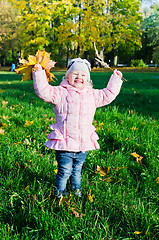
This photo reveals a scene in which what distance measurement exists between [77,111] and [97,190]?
29.7 inches

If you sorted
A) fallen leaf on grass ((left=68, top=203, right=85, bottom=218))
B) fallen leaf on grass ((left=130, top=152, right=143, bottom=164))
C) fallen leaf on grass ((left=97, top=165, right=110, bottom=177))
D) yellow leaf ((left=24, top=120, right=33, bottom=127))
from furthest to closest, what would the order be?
yellow leaf ((left=24, top=120, right=33, bottom=127)) < fallen leaf on grass ((left=130, top=152, right=143, bottom=164)) < fallen leaf on grass ((left=97, top=165, right=110, bottom=177)) < fallen leaf on grass ((left=68, top=203, right=85, bottom=218))

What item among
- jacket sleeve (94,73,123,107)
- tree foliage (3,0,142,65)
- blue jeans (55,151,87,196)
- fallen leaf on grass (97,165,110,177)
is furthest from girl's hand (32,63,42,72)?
tree foliage (3,0,142,65)

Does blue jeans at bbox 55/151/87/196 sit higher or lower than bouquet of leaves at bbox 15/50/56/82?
lower

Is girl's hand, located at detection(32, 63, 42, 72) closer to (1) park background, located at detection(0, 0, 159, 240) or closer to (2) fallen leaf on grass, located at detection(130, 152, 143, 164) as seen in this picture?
(1) park background, located at detection(0, 0, 159, 240)

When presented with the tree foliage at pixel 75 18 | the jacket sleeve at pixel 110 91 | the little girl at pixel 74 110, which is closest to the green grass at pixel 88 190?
the little girl at pixel 74 110

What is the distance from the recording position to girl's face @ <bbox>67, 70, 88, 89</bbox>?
1.79m

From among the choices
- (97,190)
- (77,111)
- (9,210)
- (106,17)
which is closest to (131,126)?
(97,190)

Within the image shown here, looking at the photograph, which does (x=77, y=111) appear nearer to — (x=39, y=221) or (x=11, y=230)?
(x=39, y=221)

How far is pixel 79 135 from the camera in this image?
1831 millimetres

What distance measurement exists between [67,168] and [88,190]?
1.09 ft

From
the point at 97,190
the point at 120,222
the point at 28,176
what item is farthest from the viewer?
the point at 28,176

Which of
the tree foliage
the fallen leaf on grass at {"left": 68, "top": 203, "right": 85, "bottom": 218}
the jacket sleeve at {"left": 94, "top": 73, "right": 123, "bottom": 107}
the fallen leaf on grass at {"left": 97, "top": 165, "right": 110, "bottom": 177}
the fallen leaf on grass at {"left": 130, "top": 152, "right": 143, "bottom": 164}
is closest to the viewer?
the fallen leaf on grass at {"left": 68, "top": 203, "right": 85, "bottom": 218}

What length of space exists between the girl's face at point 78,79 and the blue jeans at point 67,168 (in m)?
0.54

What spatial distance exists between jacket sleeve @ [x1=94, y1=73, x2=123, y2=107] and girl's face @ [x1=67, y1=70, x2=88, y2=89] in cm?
14
